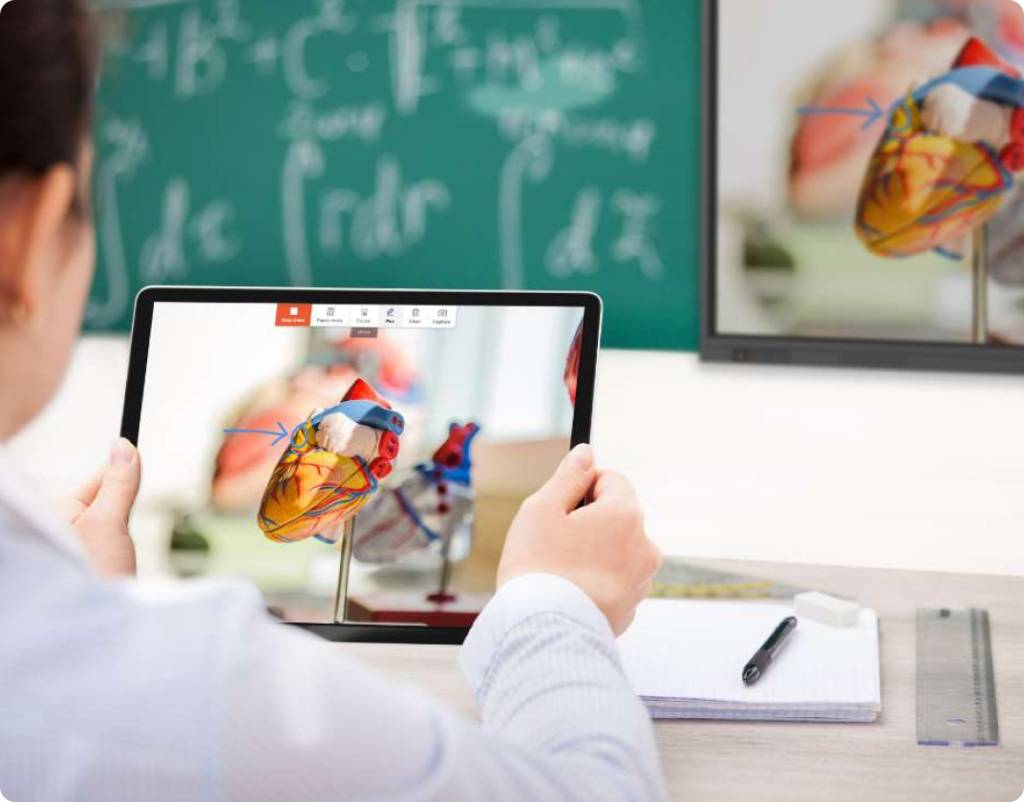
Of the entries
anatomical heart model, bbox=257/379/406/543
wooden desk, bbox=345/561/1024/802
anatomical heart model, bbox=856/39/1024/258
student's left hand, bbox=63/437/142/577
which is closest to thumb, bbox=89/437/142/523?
student's left hand, bbox=63/437/142/577

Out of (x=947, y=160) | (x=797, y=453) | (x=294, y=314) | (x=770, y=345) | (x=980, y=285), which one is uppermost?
(x=947, y=160)

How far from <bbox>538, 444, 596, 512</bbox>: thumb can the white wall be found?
475 mm

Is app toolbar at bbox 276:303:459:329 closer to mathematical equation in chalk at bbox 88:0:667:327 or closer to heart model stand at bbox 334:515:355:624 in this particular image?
heart model stand at bbox 334:515:355:624

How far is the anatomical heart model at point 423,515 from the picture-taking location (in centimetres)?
90

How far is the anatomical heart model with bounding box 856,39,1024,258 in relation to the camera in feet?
6.24

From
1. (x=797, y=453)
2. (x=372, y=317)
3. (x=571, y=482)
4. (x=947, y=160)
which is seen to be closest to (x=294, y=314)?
(x=372, y=317)

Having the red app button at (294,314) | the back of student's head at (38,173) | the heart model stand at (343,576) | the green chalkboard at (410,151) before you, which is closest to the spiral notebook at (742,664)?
the heart model stand at (343,576)

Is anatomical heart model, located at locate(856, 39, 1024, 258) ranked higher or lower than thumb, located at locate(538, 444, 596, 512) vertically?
higher

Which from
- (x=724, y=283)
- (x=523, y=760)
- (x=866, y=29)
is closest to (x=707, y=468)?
(x=724, y=283)

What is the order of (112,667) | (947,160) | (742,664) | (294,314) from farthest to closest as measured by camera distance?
(947,160) → (294,314) → (742,664) → (112,667)

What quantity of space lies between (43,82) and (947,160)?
69.3 inches

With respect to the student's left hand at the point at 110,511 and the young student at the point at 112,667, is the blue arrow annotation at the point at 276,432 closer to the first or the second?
the student's left hand at the point at 110,511

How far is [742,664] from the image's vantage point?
858 mm

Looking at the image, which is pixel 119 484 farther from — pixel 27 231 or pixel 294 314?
pixel 27 231
